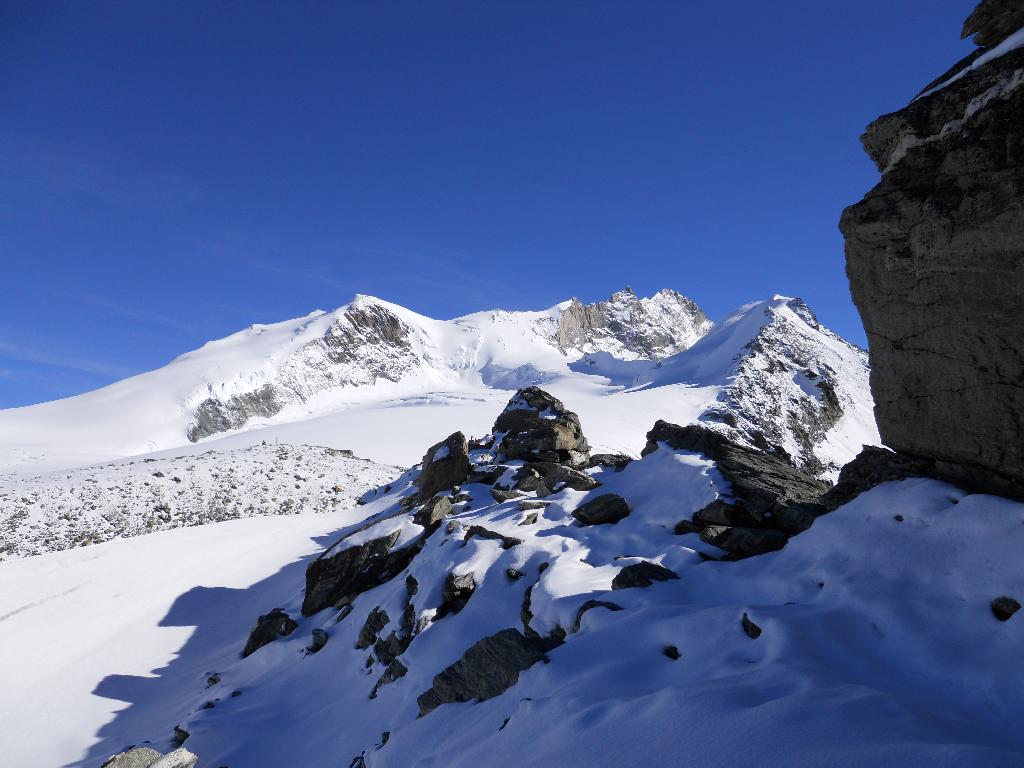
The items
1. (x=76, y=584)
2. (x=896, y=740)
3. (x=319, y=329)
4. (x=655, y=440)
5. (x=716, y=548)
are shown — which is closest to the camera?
(x=896, y=740)

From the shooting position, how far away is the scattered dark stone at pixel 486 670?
18.6 ft

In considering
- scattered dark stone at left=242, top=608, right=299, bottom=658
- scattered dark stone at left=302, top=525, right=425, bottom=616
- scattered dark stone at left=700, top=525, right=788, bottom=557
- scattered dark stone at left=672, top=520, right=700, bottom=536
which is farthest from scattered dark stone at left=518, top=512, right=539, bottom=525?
scattered dark stone at left=242, top=608, right=299, bottom=658

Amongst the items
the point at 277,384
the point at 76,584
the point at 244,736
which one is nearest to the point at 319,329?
the point at 277,384

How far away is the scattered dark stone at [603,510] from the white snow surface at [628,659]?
24 centimetres

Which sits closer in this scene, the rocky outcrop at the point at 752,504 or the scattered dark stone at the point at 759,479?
the rocky outcrop at the point at 752,504

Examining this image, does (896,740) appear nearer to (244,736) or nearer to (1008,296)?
(1008,296)

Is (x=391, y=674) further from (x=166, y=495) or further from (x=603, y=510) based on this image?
(x=166, y=495)

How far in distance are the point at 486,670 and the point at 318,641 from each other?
17.9 ft

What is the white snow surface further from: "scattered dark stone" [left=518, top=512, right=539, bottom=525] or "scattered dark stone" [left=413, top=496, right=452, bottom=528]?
"scattered dark stone" [left=413, top=496, right=452, bottom=528]

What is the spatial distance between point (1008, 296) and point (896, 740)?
12.8ft

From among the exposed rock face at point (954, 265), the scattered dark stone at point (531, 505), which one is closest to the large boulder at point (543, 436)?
the scattered dark stone at point (531, 505)

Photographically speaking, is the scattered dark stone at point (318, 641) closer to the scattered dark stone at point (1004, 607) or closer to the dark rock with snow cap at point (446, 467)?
the dark rock with snow cap at point (446, 467)

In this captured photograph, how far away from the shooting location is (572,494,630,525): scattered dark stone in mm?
9773

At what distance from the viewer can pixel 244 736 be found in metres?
7.93
